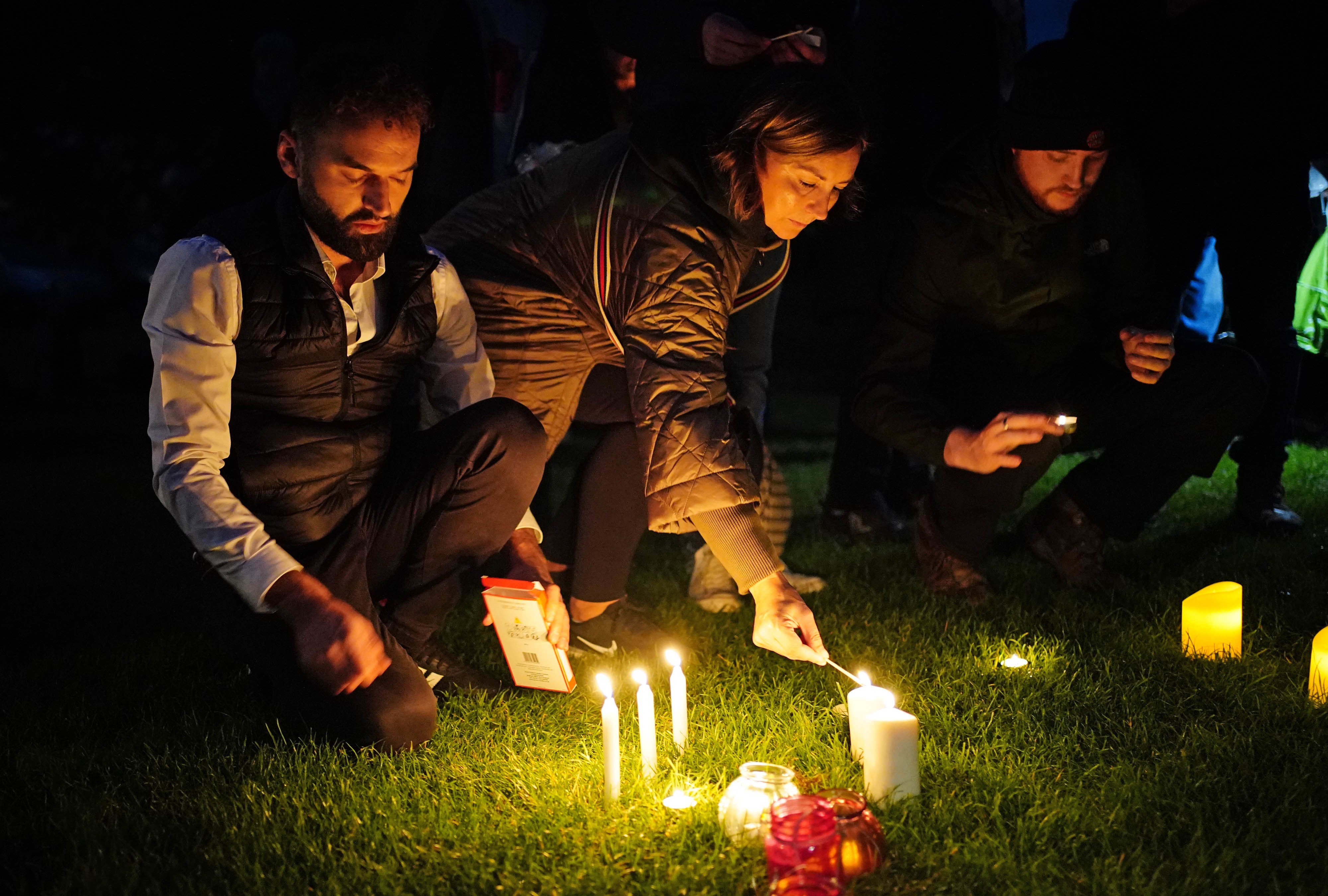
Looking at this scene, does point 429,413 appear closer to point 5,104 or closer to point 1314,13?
point 1314,13

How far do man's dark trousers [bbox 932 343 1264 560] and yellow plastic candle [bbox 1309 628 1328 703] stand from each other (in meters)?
1.07

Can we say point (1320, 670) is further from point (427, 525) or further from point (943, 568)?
point (427, 525)

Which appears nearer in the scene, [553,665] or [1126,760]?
[1126,760]

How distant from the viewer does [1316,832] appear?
2334 mm

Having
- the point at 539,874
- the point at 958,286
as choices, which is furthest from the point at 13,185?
the point at 539,874

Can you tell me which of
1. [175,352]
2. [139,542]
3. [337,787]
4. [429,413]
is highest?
[175,352]

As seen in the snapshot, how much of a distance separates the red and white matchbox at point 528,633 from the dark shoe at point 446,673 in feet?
0.47

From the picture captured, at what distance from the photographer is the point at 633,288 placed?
304cm

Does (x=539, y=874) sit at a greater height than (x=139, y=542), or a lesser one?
greater

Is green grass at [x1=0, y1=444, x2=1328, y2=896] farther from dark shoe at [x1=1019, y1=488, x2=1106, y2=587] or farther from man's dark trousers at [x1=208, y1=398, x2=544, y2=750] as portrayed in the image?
man's dark trousers at [x1=208, y1=398, x2=544, y2=750]

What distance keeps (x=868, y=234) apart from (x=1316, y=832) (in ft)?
9.94

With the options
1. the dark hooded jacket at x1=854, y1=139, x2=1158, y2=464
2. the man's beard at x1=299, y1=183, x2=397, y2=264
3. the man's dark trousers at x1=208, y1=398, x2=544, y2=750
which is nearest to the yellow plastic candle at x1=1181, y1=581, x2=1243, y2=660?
the dark hooded jacket at x1=854, y1=139, x2=1158, y2=464

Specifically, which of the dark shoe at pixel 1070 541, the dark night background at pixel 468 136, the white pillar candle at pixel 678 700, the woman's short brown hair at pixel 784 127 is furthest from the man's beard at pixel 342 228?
the dark shoe at pixel 1070 541

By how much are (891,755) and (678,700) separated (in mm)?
508
